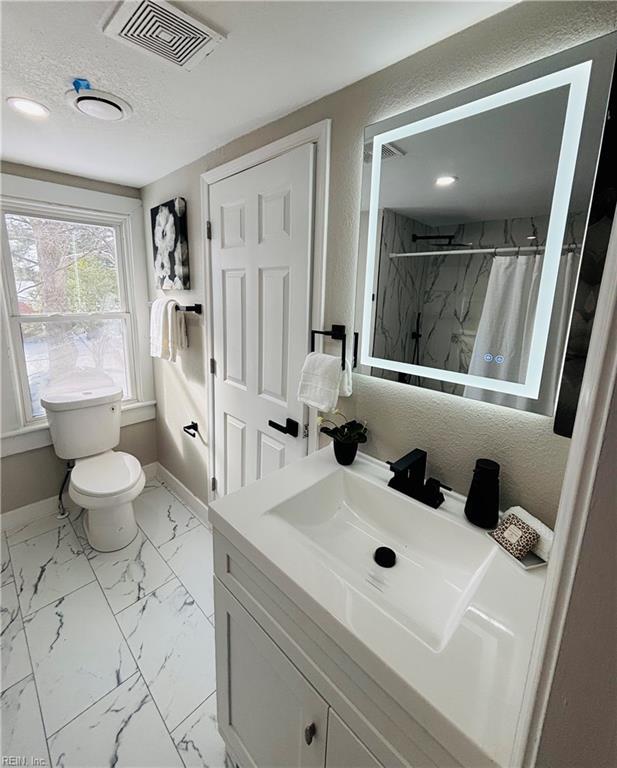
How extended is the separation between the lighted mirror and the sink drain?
0.50 metres

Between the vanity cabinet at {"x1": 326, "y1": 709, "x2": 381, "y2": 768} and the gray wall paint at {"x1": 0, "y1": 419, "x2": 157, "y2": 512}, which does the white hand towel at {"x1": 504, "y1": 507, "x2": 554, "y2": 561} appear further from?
the gray wall paint at {"x1": 0, "y1": 419, "x2": 157, "y2": 512}

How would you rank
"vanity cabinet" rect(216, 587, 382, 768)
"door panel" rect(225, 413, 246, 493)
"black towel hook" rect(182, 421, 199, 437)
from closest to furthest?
"vanity cabinet" rect(216, 587, 382, 768) < "door panel" rect(225, 413, 246, 493) < "black towel hook" rect(182, 421, 199, 437)

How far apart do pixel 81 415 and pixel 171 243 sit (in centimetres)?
117

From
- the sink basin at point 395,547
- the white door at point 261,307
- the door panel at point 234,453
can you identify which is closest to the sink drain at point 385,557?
the sink basin at point 395,547

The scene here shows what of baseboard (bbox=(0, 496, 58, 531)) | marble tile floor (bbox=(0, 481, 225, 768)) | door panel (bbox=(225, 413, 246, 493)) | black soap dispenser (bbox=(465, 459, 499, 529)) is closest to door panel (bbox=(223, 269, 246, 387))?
door panel (bbox=(225, 413, 246, 493))

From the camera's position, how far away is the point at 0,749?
1157mm

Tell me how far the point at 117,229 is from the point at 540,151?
242 centimetres

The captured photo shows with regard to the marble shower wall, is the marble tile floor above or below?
below

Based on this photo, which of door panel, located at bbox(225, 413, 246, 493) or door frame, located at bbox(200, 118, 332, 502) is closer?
door frame, located at bbox(200, 118, 332, 502)

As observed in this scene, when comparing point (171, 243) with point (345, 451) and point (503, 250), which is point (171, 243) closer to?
point (345, 451)

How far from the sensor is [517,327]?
915mm

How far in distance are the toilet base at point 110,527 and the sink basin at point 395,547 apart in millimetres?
1403

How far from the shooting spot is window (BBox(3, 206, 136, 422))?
2023mm

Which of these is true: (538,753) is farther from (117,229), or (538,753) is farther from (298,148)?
(117,229)
